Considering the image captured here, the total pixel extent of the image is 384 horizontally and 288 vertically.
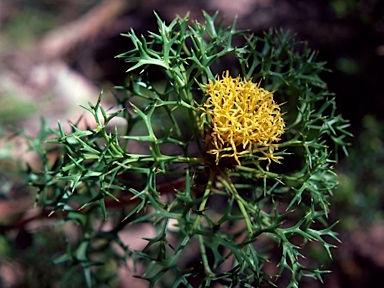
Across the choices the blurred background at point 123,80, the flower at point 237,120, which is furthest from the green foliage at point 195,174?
the blurred background at point 123,80

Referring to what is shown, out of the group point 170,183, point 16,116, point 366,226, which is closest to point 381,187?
point 366,226

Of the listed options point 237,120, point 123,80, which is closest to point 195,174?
point 237,120

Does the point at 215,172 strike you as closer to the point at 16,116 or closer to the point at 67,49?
the point at 16,116

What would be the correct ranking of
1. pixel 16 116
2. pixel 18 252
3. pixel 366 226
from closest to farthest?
pixel 18 252
pixel 366 226
pixel 16 116

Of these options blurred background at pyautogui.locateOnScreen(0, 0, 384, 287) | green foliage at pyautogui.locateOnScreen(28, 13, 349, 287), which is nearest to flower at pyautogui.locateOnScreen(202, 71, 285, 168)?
green foliage at pyautogui.locateOnScreen(28, 13, 349, 287)

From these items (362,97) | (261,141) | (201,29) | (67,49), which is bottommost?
(362,97)

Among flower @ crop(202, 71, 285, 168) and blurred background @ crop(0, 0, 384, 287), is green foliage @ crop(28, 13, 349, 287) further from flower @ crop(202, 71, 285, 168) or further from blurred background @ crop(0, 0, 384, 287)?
blurred background @ crop(0, 0, 384, 287)
